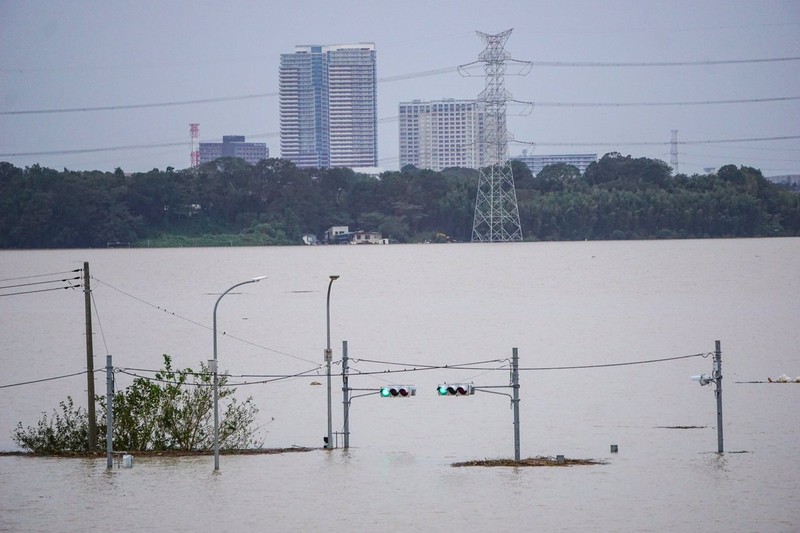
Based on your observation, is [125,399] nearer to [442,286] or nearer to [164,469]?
[164,469]

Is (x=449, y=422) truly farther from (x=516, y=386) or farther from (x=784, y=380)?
(x=784, y=380)

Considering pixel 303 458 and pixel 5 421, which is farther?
pixel 5 421

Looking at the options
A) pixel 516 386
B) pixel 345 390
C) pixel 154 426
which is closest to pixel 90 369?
pixel 154 426

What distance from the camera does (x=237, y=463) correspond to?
130 ft

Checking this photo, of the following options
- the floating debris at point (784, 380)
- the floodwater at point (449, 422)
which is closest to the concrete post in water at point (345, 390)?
the floodwater at point (449, 422)

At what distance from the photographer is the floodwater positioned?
109 ft

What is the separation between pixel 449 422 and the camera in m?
52.5

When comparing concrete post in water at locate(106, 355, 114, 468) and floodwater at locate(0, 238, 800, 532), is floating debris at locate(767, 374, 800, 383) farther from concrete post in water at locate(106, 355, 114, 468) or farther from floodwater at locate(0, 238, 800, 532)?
concrete post in water at locate(106, 355, 114, 468)

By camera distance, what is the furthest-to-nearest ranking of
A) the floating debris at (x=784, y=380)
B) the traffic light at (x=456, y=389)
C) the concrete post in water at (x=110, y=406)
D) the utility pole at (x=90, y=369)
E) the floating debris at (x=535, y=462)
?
Result: 1. the floating debris at (x=784, y=380)
2. the utility pole at (x=90, y=369)
3. the floating debris at (x=535, y=462)
4. the traffic light at (x=456, y=389)
5. the concrete post in water at (x=110, y=406)

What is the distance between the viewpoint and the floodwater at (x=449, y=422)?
109 ft

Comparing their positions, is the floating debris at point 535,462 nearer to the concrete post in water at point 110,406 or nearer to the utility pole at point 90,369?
the concrete post in water at point 110,406

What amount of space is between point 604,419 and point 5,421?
23855 millimetres

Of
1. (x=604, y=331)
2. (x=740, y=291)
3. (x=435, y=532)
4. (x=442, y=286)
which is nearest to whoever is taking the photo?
(x=435, y=532)

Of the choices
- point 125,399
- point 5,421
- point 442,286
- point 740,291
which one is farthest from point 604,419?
point 442,286
